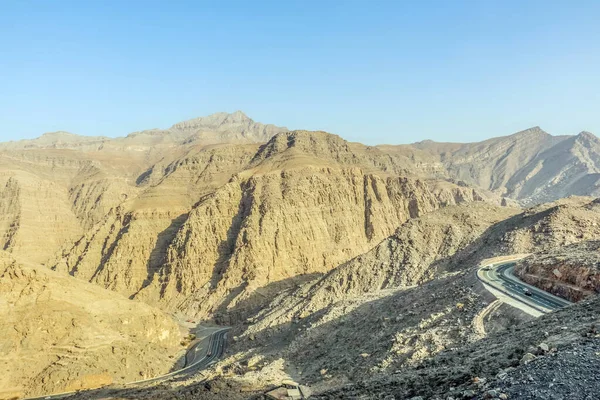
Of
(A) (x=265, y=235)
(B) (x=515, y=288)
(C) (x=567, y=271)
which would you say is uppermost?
(C) (x=567, y=271)

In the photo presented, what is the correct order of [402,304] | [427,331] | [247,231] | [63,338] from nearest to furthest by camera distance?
[427,331] → [402,304] → [63,338] → [247,231]

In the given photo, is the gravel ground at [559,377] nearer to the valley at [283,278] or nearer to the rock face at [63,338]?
the valley at [283,278]

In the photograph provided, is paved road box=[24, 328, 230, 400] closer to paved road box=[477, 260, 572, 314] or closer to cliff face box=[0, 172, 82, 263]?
paved road box=[477, 260, 572, 314]

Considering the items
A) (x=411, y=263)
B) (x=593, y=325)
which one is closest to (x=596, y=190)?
(x=411, y=263)

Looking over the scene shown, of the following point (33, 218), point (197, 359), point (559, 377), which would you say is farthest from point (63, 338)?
point (33, 218)

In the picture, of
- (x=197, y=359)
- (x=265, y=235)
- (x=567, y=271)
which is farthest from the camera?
(x=265, y=235)

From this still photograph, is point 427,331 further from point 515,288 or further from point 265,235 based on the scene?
point 265,235

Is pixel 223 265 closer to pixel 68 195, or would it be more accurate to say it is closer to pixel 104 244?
pixel 104 244
